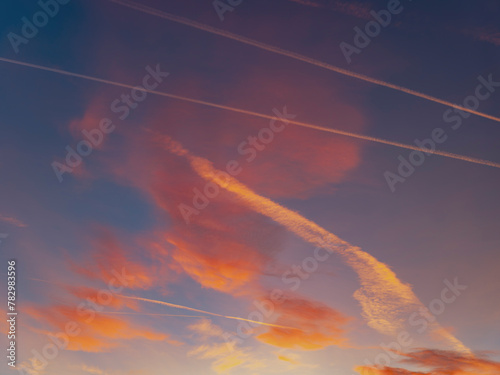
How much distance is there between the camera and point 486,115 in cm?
1246

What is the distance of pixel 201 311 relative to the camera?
1769 centimetres

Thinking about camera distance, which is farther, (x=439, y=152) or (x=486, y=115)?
(x=439, y=152)

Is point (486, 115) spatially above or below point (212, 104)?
above

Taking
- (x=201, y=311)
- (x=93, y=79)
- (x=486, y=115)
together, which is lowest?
(x=201, y=311)

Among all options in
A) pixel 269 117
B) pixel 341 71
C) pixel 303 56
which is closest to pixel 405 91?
pixel 341 71

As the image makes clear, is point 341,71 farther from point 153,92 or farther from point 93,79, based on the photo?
point 93,79

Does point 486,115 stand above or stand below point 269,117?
above

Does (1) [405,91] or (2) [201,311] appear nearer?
(1) [405,91]

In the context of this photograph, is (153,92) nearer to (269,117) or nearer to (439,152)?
(269,117)

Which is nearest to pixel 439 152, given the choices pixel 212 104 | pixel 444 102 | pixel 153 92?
pixel 444 102

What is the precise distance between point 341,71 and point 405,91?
7.21ft

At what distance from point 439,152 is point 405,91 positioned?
271 centimetres

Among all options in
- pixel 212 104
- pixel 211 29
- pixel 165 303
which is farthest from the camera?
pixel 165 303

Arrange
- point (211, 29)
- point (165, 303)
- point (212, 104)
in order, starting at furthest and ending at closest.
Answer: point (165, 303)
point (212, 104)
point (211, 29)
